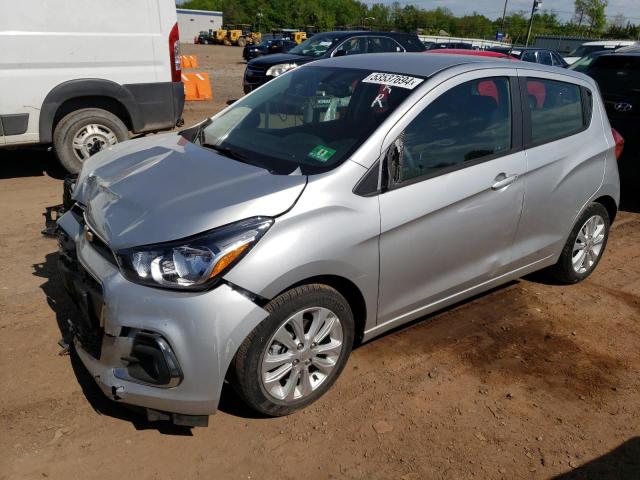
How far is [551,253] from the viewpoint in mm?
4168

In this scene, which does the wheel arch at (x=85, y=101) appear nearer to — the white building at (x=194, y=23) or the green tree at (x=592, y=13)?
the white building at (x=194, y=23)

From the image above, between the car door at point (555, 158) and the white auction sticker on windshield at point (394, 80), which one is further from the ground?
the white auction sticker on windshield at point (394, 80)

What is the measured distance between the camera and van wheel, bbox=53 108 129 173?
618 centimetres

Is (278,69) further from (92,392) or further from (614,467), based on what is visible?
(614,467)

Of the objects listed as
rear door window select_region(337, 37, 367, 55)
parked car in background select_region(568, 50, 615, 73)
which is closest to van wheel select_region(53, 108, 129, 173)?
parked car in background select_region(568, 50, 615, 73)

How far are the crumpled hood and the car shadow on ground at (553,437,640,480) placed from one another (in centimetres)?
190

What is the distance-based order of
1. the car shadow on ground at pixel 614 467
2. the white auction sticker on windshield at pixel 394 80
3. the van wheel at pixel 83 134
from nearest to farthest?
the car shadow on ground at pixel 614 467, the white auction sticker on windshield at pixel 394 80, the van wheel at pixel 83 134

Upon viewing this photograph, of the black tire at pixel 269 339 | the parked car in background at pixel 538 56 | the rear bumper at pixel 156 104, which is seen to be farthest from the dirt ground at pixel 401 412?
the parked car in background at pixel 538 56

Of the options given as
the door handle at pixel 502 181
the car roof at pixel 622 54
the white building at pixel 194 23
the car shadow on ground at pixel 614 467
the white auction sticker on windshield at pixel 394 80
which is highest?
the white building at pixel 194 23

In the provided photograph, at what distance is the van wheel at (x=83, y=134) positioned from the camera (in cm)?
618

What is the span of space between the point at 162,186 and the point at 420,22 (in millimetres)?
90064

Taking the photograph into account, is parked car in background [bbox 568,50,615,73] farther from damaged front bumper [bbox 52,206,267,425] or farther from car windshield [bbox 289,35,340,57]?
damaged front bumper [bbox 52,206,267,425]

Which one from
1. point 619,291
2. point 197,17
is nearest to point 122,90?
point 619,291

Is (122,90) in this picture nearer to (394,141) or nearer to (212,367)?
(394,141)
